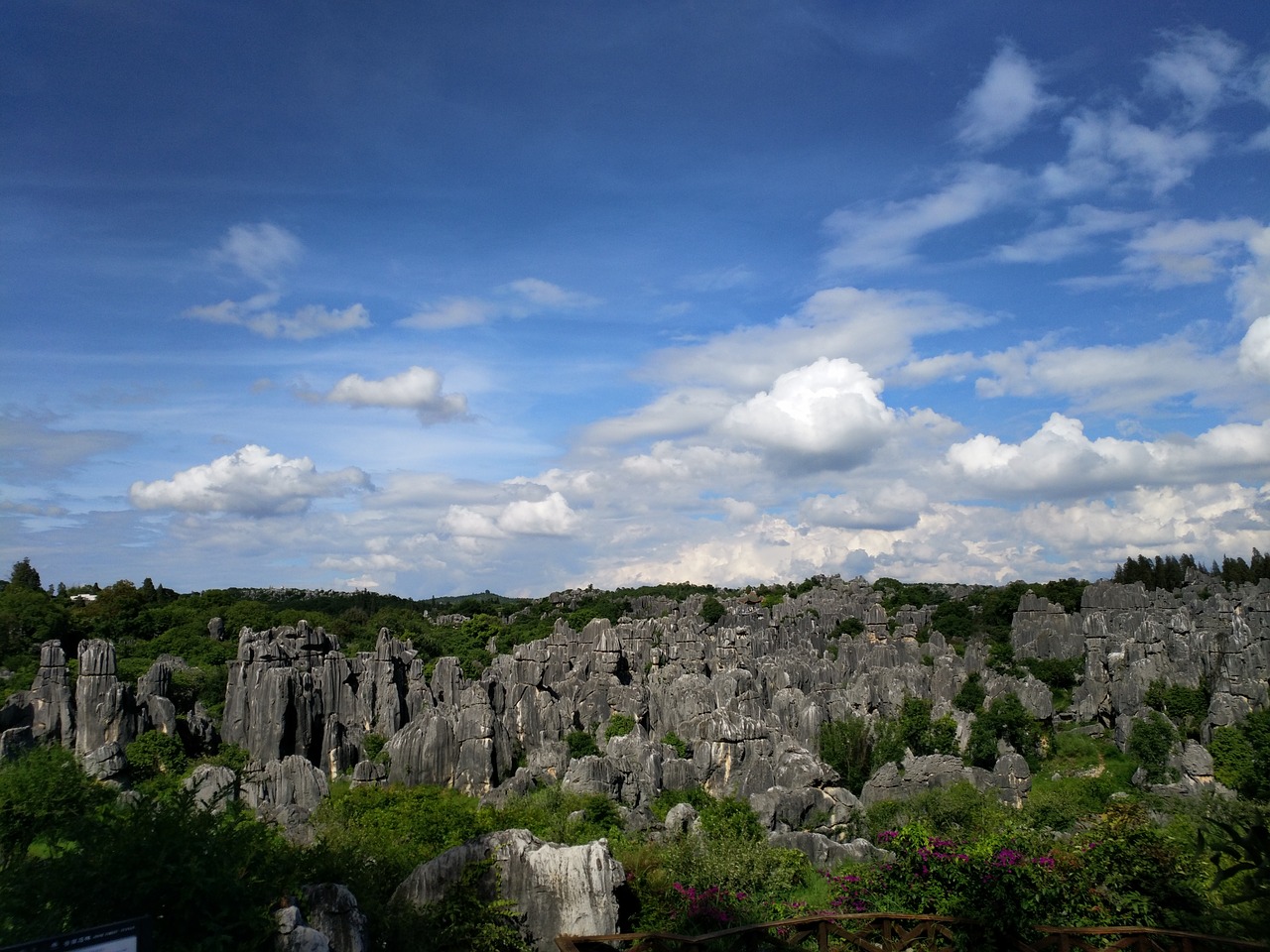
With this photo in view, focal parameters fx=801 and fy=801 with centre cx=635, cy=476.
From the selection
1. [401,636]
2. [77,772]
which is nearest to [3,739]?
[77,772]

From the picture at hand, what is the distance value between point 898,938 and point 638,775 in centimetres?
2458

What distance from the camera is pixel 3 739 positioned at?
31.3m

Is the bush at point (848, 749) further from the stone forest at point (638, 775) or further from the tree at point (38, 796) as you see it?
the tree at point (38, 796)

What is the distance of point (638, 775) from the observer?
34094 millimetres

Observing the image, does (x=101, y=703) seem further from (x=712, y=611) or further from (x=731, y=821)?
(x=712, y=611)

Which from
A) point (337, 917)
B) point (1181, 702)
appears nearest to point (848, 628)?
point (1181, 702)

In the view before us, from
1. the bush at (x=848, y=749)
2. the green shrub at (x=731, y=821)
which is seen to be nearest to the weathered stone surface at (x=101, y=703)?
the green shrub at (x=731, y=821)

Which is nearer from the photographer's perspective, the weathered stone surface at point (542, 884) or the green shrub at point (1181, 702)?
the weathered stone surface at point (542, 884)

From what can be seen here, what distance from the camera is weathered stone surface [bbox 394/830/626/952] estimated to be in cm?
1291

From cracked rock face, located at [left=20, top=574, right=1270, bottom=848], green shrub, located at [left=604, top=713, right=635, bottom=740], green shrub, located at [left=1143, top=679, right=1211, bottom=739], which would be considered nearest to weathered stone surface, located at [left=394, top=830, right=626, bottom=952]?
cracked rock face, located at [left=20, top=574, right=1270, bottom=848]

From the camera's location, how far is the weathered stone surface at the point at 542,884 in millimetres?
12914

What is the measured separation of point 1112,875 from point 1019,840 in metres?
1.55

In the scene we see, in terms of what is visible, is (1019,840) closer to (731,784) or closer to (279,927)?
(279,927)

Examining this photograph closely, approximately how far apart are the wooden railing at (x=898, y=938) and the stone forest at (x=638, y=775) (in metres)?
0.11
